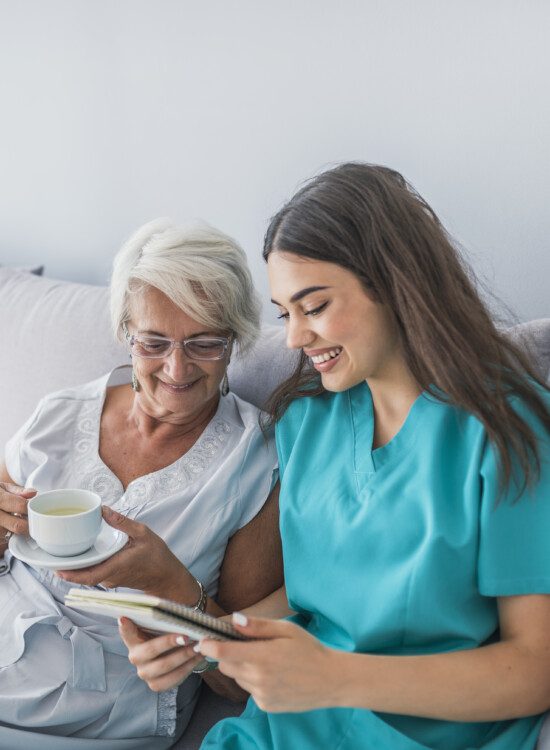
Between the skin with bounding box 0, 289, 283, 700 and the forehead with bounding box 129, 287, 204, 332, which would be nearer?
the skin with bounding box 0, 289, 283, 700

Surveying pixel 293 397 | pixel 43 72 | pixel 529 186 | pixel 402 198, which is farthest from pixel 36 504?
pixel 43 72

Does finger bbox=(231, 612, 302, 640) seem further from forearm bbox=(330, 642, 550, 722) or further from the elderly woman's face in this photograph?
the elderly woman's face

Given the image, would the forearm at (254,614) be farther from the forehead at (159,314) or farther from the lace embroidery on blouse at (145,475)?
the forehead at (159,314)

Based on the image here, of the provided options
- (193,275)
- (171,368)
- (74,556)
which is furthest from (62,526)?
(193,275)

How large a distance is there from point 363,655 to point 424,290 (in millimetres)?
503

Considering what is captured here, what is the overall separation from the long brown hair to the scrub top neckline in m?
0.04

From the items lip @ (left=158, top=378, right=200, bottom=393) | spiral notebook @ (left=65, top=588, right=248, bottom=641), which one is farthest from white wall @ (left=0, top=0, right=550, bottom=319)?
spiral notebook @ (left=65, top=588, right=248, bottom=641)

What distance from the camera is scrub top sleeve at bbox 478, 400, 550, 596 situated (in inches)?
45.2

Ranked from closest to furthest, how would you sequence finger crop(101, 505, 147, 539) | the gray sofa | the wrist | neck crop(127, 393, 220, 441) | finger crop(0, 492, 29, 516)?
1. the wrist
2. finger crop(101, 505, 147, 539)
3. finger crop(0, 492, 29, 516)
4. neck crop(127, 393, 220, 441)
5. the gray sofa

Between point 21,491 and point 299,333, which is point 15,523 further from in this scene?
point 299,333

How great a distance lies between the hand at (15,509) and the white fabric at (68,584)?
160mm

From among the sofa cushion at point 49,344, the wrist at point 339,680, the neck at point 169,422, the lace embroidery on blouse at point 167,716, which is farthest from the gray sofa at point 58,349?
the wrist at point 339,680

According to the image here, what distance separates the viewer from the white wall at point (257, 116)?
5.67ft

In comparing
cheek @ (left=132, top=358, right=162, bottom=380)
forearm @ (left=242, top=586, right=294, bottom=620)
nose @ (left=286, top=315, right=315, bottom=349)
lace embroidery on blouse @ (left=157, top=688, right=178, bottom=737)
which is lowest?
lace embroidery on blouse @ (left=157, top=688, right=178, bottom=737)
